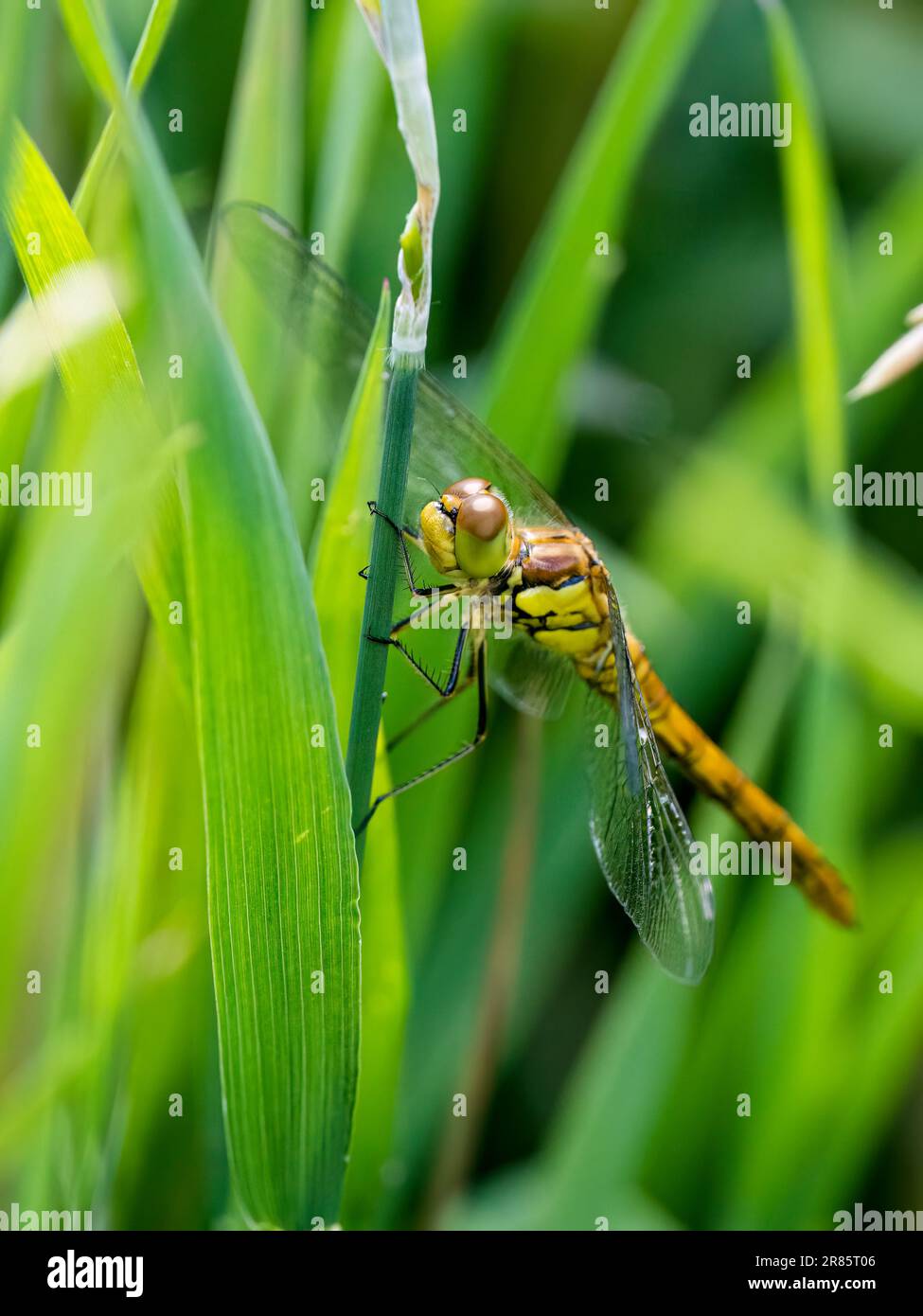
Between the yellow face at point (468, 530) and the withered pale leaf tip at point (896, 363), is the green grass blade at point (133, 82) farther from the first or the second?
the withered pale leaf tip at point (896, 363)

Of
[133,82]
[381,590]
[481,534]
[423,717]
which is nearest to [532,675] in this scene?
[423,717]

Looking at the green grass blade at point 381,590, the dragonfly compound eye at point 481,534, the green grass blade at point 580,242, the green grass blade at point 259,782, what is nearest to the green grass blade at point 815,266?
the green grass blade at point 580,242

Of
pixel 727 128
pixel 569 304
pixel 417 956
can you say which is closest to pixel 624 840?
pixel 417 956

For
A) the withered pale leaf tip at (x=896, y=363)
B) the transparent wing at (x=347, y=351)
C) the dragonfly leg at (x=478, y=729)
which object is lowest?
the dragonfly leg at (x=478, y=729)

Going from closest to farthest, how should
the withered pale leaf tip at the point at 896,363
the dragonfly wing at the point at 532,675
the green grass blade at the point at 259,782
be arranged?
the green grass blade at the point at 259,782, the withered pale leaf tip at the point at 896,363, the dragonfly wing at the point at 532,675

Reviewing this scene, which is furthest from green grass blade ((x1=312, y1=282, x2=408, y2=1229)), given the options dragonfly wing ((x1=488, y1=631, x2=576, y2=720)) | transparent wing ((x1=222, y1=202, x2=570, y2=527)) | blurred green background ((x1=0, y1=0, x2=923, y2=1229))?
dragonfly wing ((x1=488, y1=631, x2=576, y2=720))

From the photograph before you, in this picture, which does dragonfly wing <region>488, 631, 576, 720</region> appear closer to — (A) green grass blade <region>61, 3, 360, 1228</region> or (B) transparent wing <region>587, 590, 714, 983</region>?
(B) transparent wing <region>587, 590, 714, 983</region>

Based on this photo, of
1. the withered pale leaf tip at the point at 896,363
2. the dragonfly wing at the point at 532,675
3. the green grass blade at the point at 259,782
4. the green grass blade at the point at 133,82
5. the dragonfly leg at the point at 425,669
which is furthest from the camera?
the dragonfly wing at the point at 532,675
